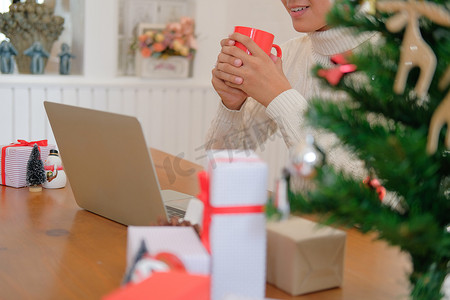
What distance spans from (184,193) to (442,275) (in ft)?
2.56

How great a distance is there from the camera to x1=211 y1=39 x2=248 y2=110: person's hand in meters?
1.55

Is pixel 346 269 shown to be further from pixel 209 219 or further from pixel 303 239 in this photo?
pixel 209 219

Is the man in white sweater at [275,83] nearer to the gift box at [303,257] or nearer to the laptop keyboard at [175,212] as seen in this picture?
the laptop keyboard at [175,212]

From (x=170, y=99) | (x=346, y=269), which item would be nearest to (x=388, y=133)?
(x=346, y=269)

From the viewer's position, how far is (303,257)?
0.78 m

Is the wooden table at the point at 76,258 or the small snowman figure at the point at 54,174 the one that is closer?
the wooden table at the point at 76,258

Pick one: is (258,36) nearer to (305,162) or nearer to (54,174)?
(54,174)

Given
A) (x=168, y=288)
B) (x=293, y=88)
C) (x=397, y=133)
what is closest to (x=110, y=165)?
(x=168, y=288)

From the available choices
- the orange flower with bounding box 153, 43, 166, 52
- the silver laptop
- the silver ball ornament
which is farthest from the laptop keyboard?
the orange flower with bounding box 153, 43, 166, 52

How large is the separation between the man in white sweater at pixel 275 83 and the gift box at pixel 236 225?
56cm

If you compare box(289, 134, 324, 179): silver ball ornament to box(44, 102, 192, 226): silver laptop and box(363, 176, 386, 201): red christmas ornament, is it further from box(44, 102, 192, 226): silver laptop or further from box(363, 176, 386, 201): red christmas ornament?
box(44, 102, 192, 226): silver laptop

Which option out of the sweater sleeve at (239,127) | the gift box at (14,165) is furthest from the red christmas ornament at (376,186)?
the sweater sleeve at (239,127)

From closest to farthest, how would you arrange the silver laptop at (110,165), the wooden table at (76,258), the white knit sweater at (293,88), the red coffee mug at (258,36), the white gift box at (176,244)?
the white gift box at (176,244) → the wooden table at (76,258) → the silver laptop at (110,165) → the red coffee mug at (258,36) → the white knit sweater at (293,88)

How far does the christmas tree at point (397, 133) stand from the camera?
57cm
